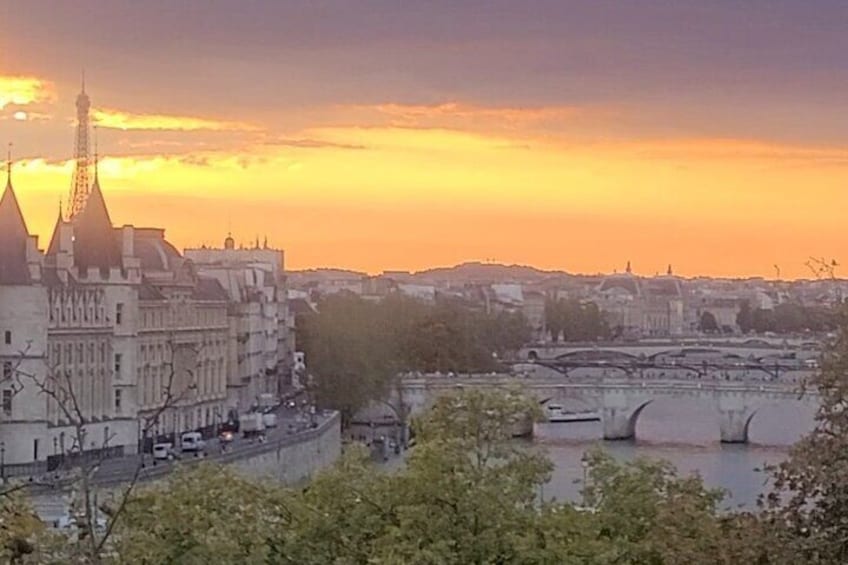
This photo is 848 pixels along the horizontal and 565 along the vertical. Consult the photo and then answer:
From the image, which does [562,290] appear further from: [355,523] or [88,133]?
→ [355,523]

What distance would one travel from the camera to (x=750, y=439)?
4847cm

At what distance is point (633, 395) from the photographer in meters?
49.5

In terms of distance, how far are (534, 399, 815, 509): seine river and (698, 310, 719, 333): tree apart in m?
62.1

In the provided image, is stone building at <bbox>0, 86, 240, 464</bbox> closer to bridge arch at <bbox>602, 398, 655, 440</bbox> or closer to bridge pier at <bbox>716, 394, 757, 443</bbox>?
bridge arch at <bbox>602, 398, 655, 440</bbox>

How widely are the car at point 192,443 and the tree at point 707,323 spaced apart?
90.4 metres

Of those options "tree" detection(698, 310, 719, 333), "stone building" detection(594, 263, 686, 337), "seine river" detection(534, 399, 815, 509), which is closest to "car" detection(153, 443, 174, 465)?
"seine river" detection(534, 399, 815, 509)

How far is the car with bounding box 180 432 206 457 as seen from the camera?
3347cm

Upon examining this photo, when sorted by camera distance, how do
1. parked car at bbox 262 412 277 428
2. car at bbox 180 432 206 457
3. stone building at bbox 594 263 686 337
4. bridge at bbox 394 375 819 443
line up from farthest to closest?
stone building at bbox 594 263 686 337
bridge at bbox 394 375 819 443
parked car at bbox 262 412 277 428
car at bbox 180 432 206 457

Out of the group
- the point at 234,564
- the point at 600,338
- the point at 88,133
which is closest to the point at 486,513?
the point at 234,564

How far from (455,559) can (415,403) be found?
39.7 meters

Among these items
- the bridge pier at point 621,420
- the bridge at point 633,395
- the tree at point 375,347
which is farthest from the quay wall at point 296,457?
the bridge pier at point 621,420

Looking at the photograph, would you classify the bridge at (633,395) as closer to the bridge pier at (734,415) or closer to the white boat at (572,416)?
the bridge pier at (734,415)

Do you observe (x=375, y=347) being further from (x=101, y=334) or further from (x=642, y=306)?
(x=642, y=306)

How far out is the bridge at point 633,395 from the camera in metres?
47.6
